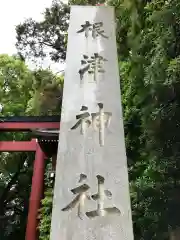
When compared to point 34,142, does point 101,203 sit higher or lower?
lower

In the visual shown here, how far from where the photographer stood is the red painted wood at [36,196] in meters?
6.27

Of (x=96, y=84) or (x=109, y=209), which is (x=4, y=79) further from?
(x=109, y=209)

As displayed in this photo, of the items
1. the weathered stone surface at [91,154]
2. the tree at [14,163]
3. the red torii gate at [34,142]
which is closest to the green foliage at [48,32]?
the tree at [14,163]

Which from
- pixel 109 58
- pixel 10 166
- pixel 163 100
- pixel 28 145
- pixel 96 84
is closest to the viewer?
pixel 96 84

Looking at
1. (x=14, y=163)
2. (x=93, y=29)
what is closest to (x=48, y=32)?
(x=14, y=163)

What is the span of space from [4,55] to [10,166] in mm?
3690

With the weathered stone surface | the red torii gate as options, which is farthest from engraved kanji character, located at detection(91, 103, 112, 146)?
the red torii gate

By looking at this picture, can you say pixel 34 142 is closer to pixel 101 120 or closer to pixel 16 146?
pixel 16 146

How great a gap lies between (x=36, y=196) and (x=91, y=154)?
3987 mm

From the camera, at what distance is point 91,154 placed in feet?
9.48

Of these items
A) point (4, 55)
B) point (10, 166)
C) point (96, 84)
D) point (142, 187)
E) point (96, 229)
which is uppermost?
point (4, 55)

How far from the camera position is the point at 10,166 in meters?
9.99

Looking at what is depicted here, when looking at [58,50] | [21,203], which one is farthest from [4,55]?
[21,203]

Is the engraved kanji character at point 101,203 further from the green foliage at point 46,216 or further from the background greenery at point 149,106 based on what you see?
→ the green foliage at point 46,216
